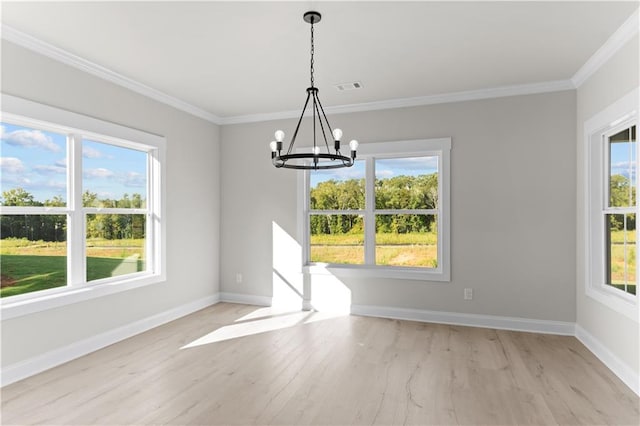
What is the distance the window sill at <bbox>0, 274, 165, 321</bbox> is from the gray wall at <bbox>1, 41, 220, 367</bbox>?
6 centimetres

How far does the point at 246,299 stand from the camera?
18.2 ft

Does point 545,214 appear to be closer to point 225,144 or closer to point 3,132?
point 225,144

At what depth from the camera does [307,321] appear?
4.66m

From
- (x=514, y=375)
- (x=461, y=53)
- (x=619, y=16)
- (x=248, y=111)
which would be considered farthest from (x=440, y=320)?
A: (x=248, y=111)

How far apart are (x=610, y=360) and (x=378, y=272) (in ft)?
8.01

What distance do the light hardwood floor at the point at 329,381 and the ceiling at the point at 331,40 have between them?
9.10 feet

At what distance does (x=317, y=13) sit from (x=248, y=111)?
278cm

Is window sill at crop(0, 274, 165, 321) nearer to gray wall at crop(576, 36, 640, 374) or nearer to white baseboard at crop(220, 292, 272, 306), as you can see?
white baseboard at crop(220, 292, 272, 306)

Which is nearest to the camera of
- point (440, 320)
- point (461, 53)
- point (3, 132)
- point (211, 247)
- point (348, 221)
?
point (3, 132)

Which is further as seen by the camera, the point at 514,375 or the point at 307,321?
the point at 307,321

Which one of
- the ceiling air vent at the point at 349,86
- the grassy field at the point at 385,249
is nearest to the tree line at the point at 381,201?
the grassy field at the point at 385,249

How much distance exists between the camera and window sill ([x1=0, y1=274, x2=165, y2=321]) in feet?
9.97

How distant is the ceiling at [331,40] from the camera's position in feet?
8.77

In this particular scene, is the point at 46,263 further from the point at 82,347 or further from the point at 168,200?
the point at 168,200
